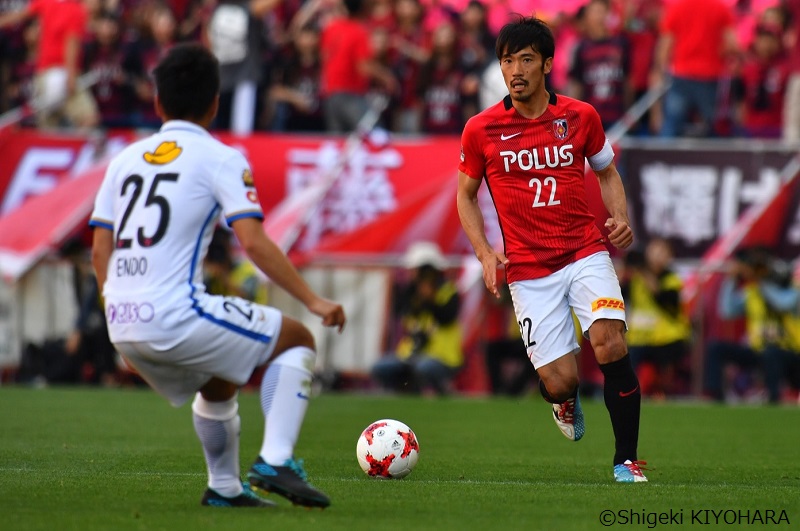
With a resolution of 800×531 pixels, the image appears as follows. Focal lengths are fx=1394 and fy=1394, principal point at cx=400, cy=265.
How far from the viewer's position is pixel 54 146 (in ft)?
62.6

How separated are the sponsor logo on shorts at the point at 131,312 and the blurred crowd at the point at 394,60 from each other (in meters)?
13.0

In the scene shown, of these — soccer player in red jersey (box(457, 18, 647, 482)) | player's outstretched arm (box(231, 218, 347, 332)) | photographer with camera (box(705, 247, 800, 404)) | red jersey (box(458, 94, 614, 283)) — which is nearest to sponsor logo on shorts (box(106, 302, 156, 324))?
player's outstretched arm (box(231, 218, 347, 332))

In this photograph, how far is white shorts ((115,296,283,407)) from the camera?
5.96 meters

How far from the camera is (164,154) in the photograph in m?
6.14

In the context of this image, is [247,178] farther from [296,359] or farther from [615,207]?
[615,207]

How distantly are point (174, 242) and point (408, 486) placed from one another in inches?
91.2

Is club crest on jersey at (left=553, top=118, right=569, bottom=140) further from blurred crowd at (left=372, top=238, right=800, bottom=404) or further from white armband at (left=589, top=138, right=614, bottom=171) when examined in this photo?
blurred crowd at (left=372, top=238, right=800, bottom=404)

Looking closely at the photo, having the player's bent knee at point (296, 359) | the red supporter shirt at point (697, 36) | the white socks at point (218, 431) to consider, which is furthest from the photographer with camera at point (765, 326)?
the player's bent knee at point (296, 359)

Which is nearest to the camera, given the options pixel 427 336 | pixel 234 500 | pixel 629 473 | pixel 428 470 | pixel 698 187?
pixel 234 500

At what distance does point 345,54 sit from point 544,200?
11.1 m

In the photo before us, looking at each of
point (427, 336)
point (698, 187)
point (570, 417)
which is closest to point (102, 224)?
point (570, 417)

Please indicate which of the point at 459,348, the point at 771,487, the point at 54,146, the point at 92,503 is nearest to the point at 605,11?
the point at 459,348

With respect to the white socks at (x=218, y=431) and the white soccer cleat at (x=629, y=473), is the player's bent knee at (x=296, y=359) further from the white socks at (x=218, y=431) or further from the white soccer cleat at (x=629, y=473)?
the white soccer cleat at (x=629, y=473)

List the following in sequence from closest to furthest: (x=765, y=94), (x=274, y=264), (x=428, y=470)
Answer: (x=274, y=264)
(x=428, y=470)
(x=765, y=94)
